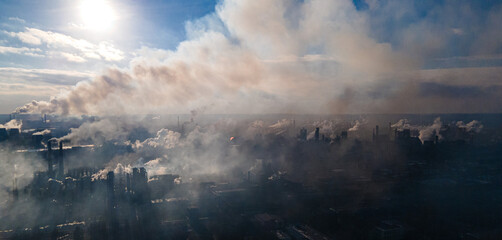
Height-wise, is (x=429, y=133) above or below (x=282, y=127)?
below

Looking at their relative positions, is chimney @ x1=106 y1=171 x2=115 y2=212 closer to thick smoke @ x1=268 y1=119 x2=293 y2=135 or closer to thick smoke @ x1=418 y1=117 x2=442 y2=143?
thick smoke @ x1=268 y1=119 x2=293 y2=135

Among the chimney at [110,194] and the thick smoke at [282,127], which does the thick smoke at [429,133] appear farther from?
the chimney at [110,194]

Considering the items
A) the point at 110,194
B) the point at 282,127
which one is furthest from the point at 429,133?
the point at 110,194

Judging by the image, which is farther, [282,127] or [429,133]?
[282,127]

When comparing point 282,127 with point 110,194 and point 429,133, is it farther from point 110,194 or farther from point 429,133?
point 110,194

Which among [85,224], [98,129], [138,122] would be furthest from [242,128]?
[85,224]

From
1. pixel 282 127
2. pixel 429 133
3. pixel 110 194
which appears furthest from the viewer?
pixel 282 127

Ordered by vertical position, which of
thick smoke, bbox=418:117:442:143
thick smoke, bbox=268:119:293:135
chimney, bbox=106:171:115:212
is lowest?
chimney, bbox=106:171:115:212

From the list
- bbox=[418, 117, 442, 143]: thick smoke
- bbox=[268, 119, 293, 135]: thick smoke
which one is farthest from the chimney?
bbox=[418, 117, 442, 143]: thick smoke

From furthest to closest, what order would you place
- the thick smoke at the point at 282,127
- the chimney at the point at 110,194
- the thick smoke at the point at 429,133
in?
the thick smoke at the point at 282,127 → the thick smoke at the point at 429,133 → the chimney at the point at 110,194

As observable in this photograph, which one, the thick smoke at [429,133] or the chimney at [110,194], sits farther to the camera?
the thick smoke at [429,133]

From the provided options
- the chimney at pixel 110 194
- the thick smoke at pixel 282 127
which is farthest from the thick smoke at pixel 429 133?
the chimney at pixel 110 194
